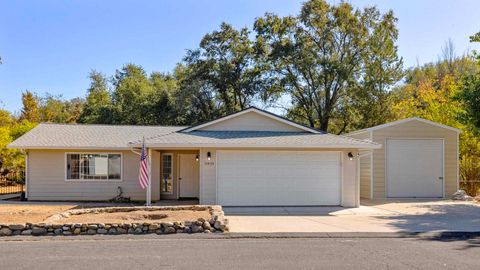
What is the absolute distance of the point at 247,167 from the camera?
53.8ft

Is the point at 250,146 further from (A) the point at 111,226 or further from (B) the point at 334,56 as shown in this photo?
(B) the point at 334,56

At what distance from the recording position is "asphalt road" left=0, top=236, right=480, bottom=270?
755 cm

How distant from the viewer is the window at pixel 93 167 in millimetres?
18641

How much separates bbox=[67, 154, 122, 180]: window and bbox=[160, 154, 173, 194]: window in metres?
1.83

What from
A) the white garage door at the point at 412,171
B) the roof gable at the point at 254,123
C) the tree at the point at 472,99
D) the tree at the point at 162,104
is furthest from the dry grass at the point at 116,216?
the tree at the point at 162,104

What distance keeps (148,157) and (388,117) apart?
69.9 ft

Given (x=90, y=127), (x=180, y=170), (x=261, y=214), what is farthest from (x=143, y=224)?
(x=90, y=127)

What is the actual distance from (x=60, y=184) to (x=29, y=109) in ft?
99.0

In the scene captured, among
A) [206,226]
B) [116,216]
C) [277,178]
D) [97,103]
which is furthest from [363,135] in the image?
[97,103]

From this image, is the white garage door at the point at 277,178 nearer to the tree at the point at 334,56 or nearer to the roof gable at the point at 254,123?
the roof gable at the point at 254,123

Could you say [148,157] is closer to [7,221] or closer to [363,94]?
[7,221]

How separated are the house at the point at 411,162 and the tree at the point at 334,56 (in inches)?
486

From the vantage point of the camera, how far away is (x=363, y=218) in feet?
44.8

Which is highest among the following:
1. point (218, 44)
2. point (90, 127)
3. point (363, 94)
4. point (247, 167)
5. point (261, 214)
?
point (218, 44)
